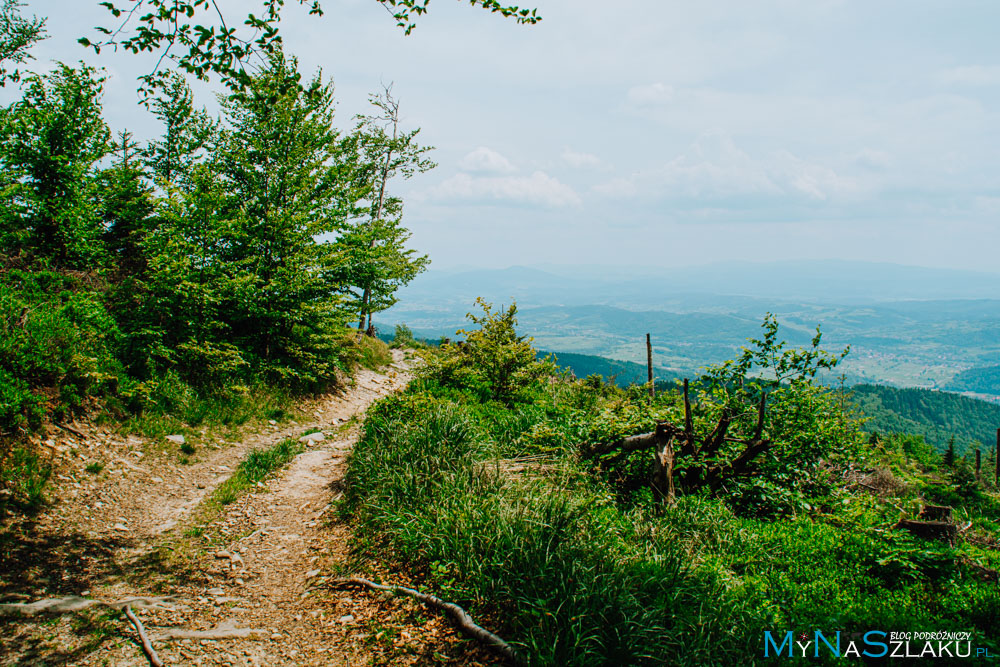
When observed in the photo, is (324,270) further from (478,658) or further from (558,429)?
(478,658)

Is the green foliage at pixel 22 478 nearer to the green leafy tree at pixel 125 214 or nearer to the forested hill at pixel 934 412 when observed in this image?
the green leafy tree at pixel 125 214

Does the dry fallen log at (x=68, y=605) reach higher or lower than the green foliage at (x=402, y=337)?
lower

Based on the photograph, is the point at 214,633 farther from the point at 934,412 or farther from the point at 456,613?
the point at 934,412

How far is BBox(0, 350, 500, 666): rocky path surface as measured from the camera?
3.57 m

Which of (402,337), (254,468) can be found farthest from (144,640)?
(402,337)

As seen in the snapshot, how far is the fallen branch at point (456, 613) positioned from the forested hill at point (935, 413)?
356 feet

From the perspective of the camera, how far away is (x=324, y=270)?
12.0m

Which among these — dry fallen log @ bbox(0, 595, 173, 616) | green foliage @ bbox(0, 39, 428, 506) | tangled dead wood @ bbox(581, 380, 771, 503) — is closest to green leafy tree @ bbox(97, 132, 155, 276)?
green foliage @ bbox(0, 39, 428, 506)

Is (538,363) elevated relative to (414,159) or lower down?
lower down

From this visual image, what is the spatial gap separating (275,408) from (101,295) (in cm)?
401

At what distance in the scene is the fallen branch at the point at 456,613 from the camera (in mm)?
3516

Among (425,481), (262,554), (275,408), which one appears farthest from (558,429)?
(275,408)

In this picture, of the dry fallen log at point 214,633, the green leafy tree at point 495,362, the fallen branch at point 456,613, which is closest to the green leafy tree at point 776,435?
the fallen branch at point 456,613

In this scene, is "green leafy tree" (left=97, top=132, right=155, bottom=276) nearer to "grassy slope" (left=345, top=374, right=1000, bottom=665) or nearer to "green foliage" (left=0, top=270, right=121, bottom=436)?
"green foliage" (left=0, top=270, right=121, bottom=436)
